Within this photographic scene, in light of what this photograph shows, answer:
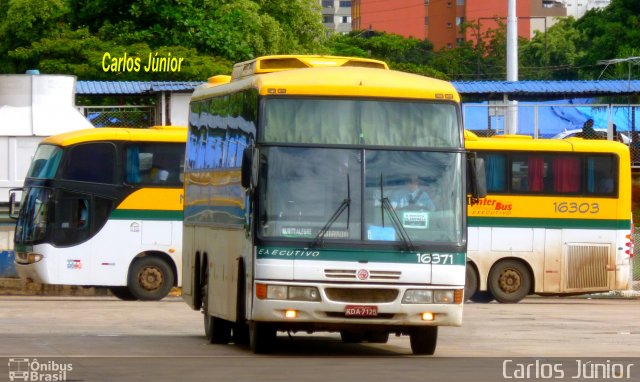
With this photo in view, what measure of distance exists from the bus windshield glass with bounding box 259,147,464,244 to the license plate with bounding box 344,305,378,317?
2.25 feet

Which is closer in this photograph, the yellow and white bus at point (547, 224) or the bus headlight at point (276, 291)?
the bus headlight at point (276, 291)

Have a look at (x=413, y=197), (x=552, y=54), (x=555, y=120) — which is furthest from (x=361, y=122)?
(x=552, y=54)

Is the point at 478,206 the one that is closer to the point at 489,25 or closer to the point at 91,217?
the point at 91,217

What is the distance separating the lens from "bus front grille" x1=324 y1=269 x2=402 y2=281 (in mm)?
14859

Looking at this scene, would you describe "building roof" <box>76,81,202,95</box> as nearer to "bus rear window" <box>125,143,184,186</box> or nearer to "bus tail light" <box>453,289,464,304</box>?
"bus rear window" <box>125,143,184,186</box>

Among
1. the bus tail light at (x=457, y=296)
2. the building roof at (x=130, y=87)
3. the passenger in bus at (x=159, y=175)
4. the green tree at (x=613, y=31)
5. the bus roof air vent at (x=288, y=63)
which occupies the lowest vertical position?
the bus tail light at (x=457, y=296)

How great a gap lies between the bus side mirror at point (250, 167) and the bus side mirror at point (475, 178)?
230cm

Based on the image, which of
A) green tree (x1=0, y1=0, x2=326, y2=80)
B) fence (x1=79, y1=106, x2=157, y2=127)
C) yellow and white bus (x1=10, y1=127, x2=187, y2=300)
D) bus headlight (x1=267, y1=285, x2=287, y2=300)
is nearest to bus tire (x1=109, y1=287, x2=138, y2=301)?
yellow and white bus (x1=10, y1=127, x2=187, y2=300)

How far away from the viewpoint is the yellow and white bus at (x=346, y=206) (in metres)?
14.8

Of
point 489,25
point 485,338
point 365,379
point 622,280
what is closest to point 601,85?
point 622,280

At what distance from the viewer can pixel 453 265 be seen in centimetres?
1511

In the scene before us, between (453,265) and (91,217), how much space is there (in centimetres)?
1560

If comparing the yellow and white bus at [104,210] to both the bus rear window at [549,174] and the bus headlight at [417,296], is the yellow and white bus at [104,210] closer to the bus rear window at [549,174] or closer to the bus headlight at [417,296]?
the bus rear window at [549,174]

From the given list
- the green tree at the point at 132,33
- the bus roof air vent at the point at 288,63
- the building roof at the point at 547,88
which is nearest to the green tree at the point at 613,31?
the green tree at the point at 132,33
